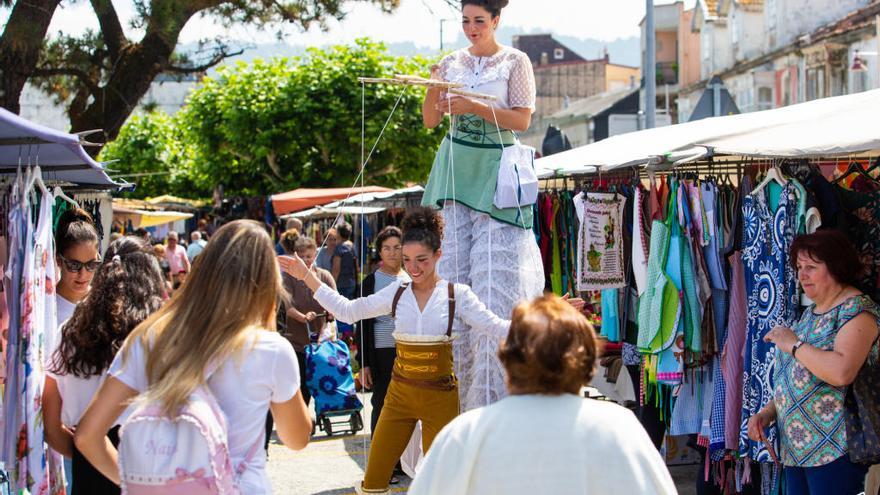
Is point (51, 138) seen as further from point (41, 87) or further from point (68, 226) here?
point (41, 87)

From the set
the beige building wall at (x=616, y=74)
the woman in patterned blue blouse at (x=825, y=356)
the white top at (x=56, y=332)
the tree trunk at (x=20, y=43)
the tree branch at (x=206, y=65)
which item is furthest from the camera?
the beige building wall at (x=616, y=74)

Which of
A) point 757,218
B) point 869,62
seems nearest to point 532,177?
point 757,218

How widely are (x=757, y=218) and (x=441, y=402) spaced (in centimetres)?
189

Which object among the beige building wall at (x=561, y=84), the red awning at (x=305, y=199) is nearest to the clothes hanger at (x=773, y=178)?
the red awning at (x=305, y=199)

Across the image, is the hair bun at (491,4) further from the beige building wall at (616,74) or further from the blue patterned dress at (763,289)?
the beige building wall at (616,74)

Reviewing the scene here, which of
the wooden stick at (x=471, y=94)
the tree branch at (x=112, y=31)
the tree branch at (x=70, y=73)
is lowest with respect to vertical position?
the wooden stick at (x=471, y=94)

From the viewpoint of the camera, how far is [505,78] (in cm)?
584

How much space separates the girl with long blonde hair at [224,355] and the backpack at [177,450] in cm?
8

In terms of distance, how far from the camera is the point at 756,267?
5.59 meters

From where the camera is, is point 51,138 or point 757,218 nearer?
point 51,138

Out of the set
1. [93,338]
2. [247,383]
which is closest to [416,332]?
[93,338]

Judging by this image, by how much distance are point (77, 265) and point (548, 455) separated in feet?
9.27

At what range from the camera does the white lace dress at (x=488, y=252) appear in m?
5.84

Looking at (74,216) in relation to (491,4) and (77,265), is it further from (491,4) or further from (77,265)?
(491,4)
